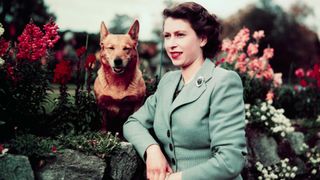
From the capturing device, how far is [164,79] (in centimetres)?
313

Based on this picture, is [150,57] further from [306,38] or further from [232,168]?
[232,168]

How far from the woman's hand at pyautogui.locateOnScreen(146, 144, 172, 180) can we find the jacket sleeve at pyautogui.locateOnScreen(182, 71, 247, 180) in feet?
0.59

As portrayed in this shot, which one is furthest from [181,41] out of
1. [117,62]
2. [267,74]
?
[267,74]

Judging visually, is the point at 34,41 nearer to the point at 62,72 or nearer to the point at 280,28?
the point at 62,72

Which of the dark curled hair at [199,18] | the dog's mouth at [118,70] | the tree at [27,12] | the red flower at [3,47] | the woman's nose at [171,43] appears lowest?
the tree at [27,12]

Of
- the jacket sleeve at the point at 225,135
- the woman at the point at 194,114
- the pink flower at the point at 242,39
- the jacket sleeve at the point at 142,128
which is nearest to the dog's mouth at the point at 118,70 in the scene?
the jacket sleeve at the point at 142,128

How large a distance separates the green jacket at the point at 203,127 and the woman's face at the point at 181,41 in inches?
5.3

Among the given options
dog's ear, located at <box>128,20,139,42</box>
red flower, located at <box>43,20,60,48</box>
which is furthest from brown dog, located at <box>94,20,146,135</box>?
red flower, located at <box>43,20,60,48</box>

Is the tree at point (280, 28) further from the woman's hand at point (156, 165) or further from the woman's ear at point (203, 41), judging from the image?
the woman's hand at point (156, 165)

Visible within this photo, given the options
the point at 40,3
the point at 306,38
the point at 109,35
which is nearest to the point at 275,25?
the point at 306,38

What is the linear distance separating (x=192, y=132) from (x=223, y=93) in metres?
0.32

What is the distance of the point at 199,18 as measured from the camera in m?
2.75

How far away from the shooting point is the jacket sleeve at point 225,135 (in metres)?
2.46

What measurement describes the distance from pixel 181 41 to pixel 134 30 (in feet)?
3.61
